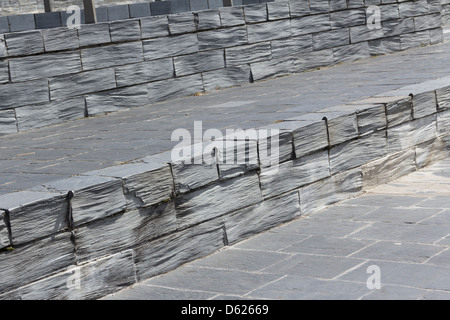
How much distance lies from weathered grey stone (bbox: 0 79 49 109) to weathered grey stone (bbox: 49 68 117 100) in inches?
3.9

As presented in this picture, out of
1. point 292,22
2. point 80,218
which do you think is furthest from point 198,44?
point 80,218

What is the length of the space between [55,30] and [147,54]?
1.21m

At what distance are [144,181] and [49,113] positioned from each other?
11.8ft

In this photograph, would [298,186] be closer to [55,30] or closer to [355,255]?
[355,255]

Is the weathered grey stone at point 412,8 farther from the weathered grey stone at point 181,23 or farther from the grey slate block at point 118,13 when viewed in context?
the grey slate block at point 118,13

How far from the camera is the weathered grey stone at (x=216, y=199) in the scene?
4.35m

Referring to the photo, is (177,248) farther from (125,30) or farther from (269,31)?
(269,31)

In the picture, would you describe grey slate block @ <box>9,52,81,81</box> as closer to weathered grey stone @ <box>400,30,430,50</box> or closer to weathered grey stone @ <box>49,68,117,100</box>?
weathered grey stone @ <box>49,68,117,100</box>

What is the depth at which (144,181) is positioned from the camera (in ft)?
13.3

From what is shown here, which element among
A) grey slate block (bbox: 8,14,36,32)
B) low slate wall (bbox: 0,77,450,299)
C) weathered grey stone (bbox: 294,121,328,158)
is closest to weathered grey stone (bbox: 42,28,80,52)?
low slate wall (bbox: 0,77,450,299)

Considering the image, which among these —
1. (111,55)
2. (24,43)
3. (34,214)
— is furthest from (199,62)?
(34,214)

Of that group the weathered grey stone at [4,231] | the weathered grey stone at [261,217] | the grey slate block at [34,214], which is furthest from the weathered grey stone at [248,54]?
the weathered grey stone at [4,231]

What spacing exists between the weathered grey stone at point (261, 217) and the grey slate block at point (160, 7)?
23.1 feet

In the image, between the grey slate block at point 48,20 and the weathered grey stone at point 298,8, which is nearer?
the weathered grey stone at point 298,8
